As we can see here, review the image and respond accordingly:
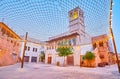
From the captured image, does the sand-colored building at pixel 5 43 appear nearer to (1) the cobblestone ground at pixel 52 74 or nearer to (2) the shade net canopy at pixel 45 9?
(1) the cobblestone ground at pixel 52 74

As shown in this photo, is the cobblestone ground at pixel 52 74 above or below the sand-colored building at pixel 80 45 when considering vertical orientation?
below

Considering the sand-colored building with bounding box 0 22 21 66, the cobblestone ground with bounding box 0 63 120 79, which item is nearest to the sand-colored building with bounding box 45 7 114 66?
the sand-colored building with bounding box 0 22 21 66

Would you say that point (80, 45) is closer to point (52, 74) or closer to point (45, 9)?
point (52, 74)

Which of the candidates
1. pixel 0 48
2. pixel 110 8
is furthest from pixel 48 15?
pixel 0 48

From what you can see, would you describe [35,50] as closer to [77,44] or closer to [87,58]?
[77,44]

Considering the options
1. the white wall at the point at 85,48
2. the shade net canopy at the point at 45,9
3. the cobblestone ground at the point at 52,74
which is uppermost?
the shade net canopy at the point at 45,9

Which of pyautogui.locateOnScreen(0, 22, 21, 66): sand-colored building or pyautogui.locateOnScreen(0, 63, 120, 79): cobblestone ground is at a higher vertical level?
pyautogui.locateOnScreen(0, 22, 21, 66): sand-colored building

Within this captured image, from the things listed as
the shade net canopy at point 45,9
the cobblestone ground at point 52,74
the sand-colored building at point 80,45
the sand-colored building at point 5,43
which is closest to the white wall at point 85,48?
the sand-colored building at point 80,45

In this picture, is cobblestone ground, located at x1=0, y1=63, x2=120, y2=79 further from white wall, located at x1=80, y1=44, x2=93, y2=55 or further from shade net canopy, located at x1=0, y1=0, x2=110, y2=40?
white wall, located at x1=80, y1=44, x2=93, y2=55

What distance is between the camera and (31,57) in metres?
29.5

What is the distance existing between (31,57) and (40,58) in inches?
123

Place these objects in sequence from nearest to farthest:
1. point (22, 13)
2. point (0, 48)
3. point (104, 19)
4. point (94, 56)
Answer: point (22, 13) < point (104, 19) < point (0, 48) < point (94, 56)

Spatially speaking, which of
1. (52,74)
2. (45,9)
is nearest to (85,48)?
(52,74)

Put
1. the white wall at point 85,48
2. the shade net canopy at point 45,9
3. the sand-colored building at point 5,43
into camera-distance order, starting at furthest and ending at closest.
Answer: the white wall at point 85,48 < the sand-colored building at point 5,43 < the shade net canopy at point 45,9
